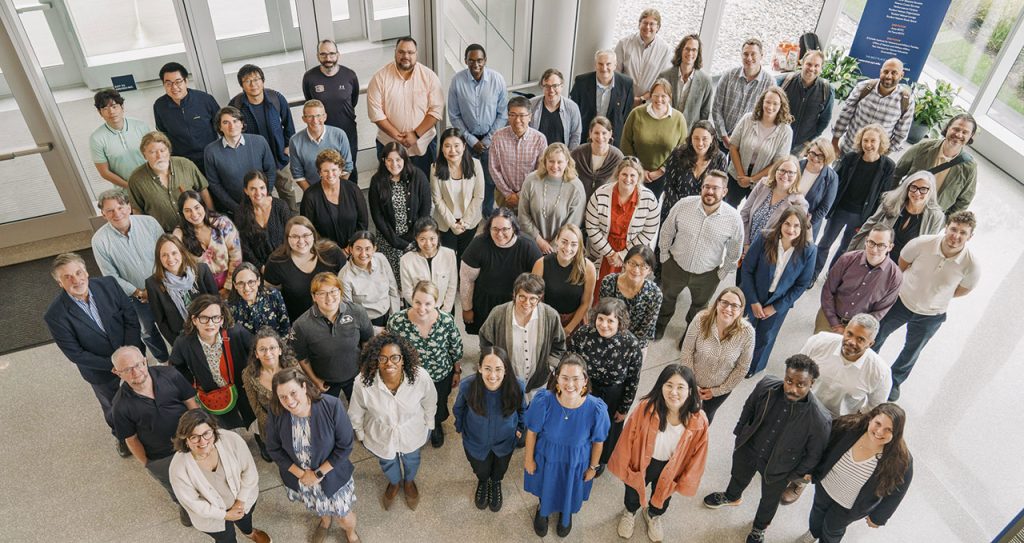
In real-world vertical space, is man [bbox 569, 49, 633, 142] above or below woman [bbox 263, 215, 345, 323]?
above

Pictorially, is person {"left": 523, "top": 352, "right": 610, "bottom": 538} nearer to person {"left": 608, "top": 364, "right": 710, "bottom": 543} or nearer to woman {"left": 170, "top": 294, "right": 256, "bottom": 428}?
person {"left": 608, "top": 364, "right": 710, "bottom": 543}

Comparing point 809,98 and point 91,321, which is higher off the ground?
Result: point 809,98

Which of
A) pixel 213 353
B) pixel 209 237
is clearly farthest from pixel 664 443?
pixel 209 237

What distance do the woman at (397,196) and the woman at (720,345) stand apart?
2.14 meters

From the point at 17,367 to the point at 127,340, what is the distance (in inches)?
66.4

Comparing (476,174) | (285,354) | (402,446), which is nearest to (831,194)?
(476,174)

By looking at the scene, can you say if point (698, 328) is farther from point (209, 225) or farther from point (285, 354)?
point (209, 225)

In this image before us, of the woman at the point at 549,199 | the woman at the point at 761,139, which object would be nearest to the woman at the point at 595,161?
the woman at the point at 549,199

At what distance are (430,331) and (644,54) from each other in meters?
3.97

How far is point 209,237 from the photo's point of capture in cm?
506

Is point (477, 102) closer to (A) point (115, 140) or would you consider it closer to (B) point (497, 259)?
(B) point (497, 259)

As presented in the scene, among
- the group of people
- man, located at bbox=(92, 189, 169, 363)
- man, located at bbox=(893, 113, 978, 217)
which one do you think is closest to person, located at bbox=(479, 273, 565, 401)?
the group of people

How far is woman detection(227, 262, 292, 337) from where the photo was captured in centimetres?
453

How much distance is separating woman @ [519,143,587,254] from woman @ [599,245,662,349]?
0.86 metres
